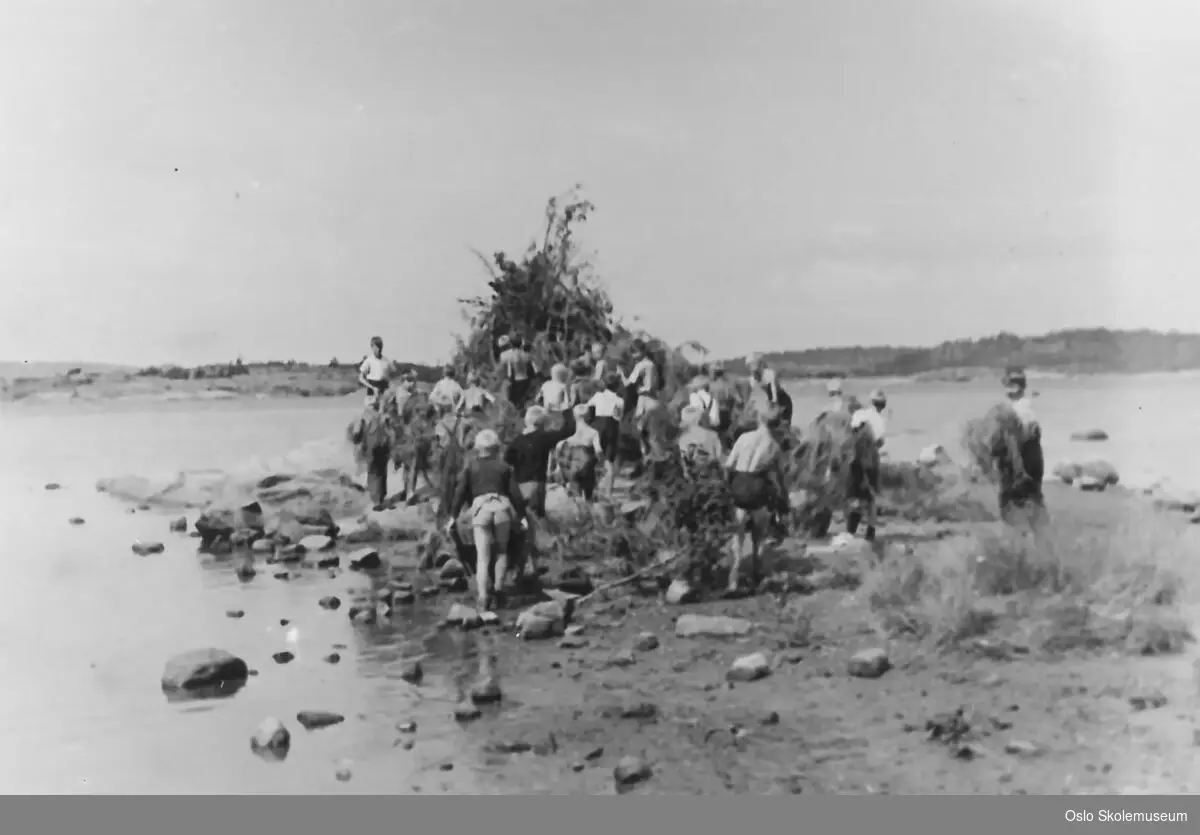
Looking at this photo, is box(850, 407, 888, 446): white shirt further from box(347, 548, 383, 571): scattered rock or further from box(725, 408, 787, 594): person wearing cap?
box(347, 548, 383, 571): scattered rock

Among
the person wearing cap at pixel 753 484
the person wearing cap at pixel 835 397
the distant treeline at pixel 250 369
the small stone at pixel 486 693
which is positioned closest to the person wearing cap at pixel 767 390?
the person wearing cap at pixel 835 397

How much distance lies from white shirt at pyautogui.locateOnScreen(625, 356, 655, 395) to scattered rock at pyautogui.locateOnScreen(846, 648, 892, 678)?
388 cm

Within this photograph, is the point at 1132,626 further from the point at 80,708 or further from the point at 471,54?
the point at 80,708

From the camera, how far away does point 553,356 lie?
971 centimetres

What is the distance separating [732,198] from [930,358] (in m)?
1.96

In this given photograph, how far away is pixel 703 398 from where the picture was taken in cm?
854

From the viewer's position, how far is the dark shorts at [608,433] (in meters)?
9.27

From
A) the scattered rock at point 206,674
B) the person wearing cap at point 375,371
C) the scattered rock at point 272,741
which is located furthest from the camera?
the person wearing cap at point 375,371

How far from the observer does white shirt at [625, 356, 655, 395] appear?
29.5 ft

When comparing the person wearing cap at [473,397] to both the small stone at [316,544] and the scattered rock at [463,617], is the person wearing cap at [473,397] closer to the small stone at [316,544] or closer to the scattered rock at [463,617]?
the small stone at [316,544]

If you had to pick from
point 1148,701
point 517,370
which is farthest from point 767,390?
point 1148,701

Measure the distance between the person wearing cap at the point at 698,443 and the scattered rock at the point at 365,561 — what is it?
9.42ft

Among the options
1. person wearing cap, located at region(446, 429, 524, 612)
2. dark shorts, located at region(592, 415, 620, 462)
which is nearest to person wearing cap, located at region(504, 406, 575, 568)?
person wearing cap, located at region(446, 429, 524, 612)

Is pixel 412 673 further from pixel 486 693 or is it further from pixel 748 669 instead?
pixel 748 669
